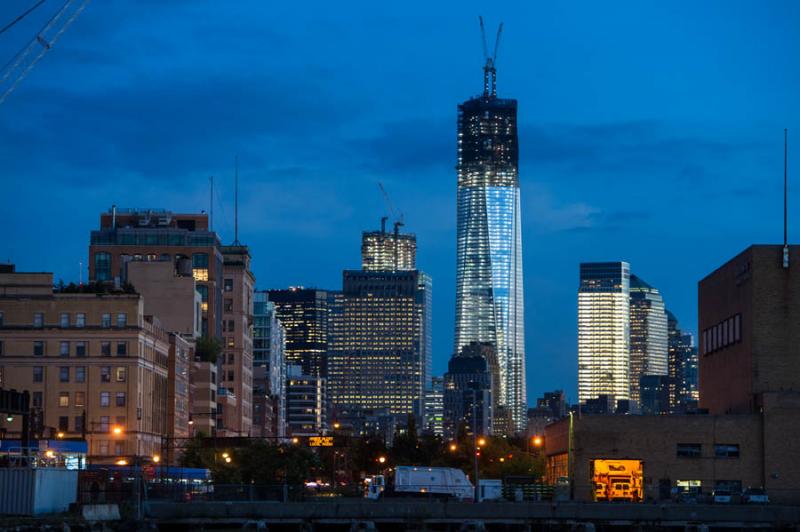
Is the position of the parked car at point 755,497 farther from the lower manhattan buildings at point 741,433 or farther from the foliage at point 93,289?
the foliage at point 93,289

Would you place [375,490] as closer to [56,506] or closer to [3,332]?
[56,506]

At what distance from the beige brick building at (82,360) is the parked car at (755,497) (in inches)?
2861

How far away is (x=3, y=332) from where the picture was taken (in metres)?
167

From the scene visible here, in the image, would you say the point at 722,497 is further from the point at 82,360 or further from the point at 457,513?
the point at 82,360

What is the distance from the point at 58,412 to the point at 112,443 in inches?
255

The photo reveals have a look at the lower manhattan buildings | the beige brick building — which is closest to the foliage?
the beige brick building

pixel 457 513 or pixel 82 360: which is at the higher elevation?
pixel 82 360

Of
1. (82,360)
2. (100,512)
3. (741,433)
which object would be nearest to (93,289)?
(82,360)

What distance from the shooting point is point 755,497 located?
11119cm

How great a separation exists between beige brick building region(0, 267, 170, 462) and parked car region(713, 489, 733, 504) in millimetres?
70776

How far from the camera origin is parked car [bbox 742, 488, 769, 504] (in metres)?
109

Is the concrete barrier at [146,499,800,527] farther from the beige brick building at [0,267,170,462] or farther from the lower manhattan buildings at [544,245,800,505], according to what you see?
the beige brick building at [0,267,170,462]

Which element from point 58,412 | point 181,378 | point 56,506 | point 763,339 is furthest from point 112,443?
point 56,506

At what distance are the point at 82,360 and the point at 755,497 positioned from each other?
81.2m
